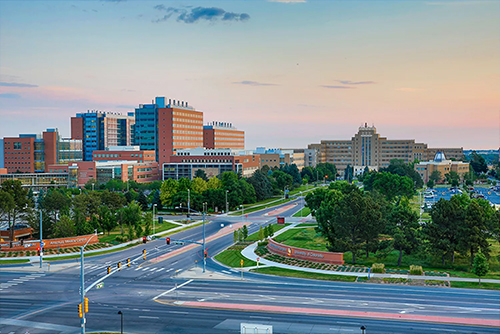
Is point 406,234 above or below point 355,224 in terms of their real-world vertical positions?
below

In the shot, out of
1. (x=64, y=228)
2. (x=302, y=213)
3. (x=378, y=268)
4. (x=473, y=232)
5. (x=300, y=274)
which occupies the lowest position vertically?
(x=300, y=274)

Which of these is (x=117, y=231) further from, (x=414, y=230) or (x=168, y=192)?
(x=414, y=230)

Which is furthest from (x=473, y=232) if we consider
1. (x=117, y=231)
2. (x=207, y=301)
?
(x=117, y=231)

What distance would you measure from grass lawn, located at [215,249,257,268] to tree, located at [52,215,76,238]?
85.2 feet

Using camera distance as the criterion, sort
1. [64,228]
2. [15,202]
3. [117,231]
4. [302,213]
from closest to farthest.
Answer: [15,202] < [64,228] < [117,231] < [302,213]

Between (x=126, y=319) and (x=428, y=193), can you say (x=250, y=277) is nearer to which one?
(x=126, y=319)

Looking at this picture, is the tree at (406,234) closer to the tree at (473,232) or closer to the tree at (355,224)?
the tree at (355,224)

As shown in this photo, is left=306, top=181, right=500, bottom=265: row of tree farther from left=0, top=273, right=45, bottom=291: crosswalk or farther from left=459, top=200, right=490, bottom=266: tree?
left=0, top=273, right=45, bottom=291: crosswalk

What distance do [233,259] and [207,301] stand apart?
20.9m

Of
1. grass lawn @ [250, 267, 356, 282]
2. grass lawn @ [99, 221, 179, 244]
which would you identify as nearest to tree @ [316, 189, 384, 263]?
grass lawn @ [250, 267, 356, 282]

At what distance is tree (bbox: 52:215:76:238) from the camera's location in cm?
7969

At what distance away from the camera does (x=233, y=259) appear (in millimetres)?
68750

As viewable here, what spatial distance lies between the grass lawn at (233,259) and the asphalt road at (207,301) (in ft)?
7.88

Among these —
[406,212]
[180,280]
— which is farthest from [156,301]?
[406,212]
